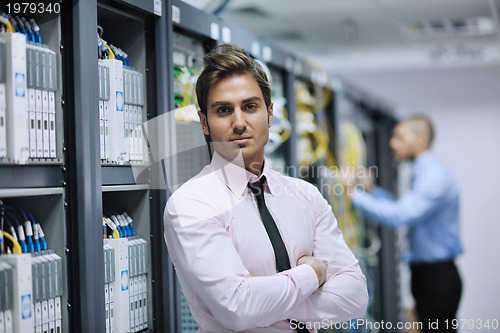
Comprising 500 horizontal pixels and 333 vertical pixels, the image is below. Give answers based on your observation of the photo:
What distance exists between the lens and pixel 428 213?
4.48m

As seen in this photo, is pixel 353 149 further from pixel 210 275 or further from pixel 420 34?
pixel 210 275

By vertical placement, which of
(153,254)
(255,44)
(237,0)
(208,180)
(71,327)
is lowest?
(71,327)

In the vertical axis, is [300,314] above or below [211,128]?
below

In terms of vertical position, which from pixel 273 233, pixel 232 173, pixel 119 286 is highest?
pixel 232 173

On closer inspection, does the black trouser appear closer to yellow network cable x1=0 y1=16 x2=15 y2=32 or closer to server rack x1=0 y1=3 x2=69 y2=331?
server rack x1=0 y1=3 x2=69 y2=331

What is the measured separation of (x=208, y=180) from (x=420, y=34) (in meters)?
4.88

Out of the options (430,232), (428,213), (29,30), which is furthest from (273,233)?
(430,232)

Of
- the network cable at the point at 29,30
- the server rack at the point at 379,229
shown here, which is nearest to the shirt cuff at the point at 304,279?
the network cable at the point at 29,30

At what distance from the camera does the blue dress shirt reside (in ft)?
14.5

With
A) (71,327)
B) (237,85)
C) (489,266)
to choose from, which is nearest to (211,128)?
(237,85)

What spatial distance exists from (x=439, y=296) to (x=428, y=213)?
54 cm

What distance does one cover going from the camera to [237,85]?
1.82 m

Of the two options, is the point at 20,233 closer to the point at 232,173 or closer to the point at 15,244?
the point at 15,244

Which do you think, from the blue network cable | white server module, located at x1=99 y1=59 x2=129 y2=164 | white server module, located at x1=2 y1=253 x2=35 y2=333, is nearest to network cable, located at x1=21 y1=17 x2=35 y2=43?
white server module, located at x1=99 y1=59 x2=129 y2=164
